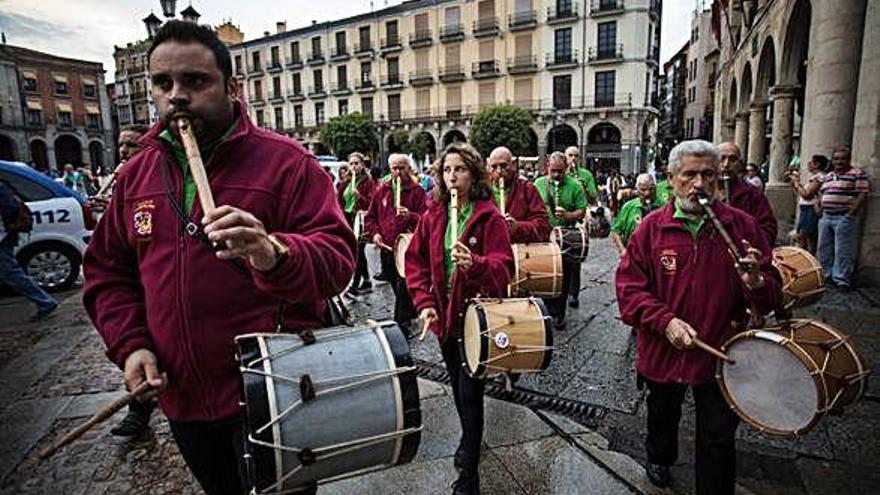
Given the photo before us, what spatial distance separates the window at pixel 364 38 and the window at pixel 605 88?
20140 millimetres

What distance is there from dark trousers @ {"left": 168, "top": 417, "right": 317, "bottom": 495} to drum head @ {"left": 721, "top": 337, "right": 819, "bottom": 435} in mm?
1944

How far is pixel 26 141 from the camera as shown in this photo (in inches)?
1860

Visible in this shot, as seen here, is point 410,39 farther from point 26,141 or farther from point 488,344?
point 488,344

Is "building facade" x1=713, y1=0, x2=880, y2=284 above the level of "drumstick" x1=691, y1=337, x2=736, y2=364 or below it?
above

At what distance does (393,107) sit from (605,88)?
701 inches

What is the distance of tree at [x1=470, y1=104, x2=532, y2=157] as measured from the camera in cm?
3669

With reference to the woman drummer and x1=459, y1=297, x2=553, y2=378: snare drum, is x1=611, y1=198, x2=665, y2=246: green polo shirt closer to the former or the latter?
the woman drummer

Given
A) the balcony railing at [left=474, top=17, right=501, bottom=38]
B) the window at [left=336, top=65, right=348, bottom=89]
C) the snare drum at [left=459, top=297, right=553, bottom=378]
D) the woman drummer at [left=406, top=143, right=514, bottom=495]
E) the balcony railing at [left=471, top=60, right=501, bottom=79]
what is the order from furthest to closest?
the window at [left=336, top=65, right=348, bottom=89] < the balcony railing at [left=471, top=60, right=501, bottom=79] < the balcony railing at [left=474, top=17, right=501, bottom=38] < the woman drummer at [left=406, top=143, right=514, bottom=495] < the snare drum at [left=459, top=297, right=553, bottom=378]

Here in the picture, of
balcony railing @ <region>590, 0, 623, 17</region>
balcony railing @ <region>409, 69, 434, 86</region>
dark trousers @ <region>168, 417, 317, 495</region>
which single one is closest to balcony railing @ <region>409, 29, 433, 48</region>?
balcony railing @ <region>409, 69, 434, 86</region>

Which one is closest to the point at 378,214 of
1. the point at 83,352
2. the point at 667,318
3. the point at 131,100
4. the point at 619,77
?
the point at 83,352

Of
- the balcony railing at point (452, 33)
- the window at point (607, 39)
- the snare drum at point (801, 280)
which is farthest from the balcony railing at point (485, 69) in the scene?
the snare drum at point (801, 280)

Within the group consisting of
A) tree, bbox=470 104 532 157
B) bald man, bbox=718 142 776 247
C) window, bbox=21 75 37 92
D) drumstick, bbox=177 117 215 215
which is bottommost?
bald man, bbox=718 142 776 247

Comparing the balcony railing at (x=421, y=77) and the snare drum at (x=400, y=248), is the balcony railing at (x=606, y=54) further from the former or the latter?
the snare drum at (x=400, y=248)

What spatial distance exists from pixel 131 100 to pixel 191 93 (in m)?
73.1
